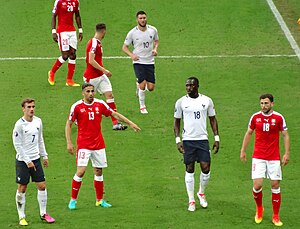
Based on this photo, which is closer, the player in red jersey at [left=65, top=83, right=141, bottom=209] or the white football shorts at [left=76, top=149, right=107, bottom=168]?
the player in red jersey at [left=65, top=83, right=141, bottom=209]

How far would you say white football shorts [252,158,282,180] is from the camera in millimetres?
19469

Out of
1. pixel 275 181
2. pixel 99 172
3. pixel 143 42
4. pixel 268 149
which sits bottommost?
pixel 275 181

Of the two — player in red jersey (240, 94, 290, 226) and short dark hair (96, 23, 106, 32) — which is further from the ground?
short dark hair (96, 23, 106, 32)

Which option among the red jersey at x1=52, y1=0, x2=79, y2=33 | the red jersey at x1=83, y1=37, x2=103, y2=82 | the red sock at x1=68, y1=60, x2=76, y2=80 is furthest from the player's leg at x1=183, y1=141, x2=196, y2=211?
the red jersey at x1=52, y1=0, x2=79, y2=33

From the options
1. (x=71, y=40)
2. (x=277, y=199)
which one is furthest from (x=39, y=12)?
(x=277, y=199)

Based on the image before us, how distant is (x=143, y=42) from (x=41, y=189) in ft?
24.1

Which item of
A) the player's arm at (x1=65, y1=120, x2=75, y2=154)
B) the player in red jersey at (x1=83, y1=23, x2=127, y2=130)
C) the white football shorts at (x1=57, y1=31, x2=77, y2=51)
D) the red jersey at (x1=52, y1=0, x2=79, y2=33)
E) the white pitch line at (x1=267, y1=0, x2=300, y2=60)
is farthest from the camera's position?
the white pitch line at (x1=267, y1=0, x2=300, y2=60)

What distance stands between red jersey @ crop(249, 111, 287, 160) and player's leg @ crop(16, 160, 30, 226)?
4.46 metres

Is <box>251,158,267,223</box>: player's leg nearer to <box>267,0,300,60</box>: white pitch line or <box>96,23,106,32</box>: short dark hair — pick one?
<box>96,23,106,32</box>: short dark hair

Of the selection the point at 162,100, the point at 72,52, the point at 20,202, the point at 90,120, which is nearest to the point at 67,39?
the point at 72,52

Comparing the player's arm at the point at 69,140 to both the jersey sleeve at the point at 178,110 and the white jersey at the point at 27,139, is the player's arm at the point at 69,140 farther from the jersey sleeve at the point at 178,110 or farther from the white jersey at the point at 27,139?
the jersey sleeve at the point at 178,110

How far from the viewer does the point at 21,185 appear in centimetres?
1953

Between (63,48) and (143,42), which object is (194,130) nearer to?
(143,42)

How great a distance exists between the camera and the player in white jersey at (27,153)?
1922 cm
